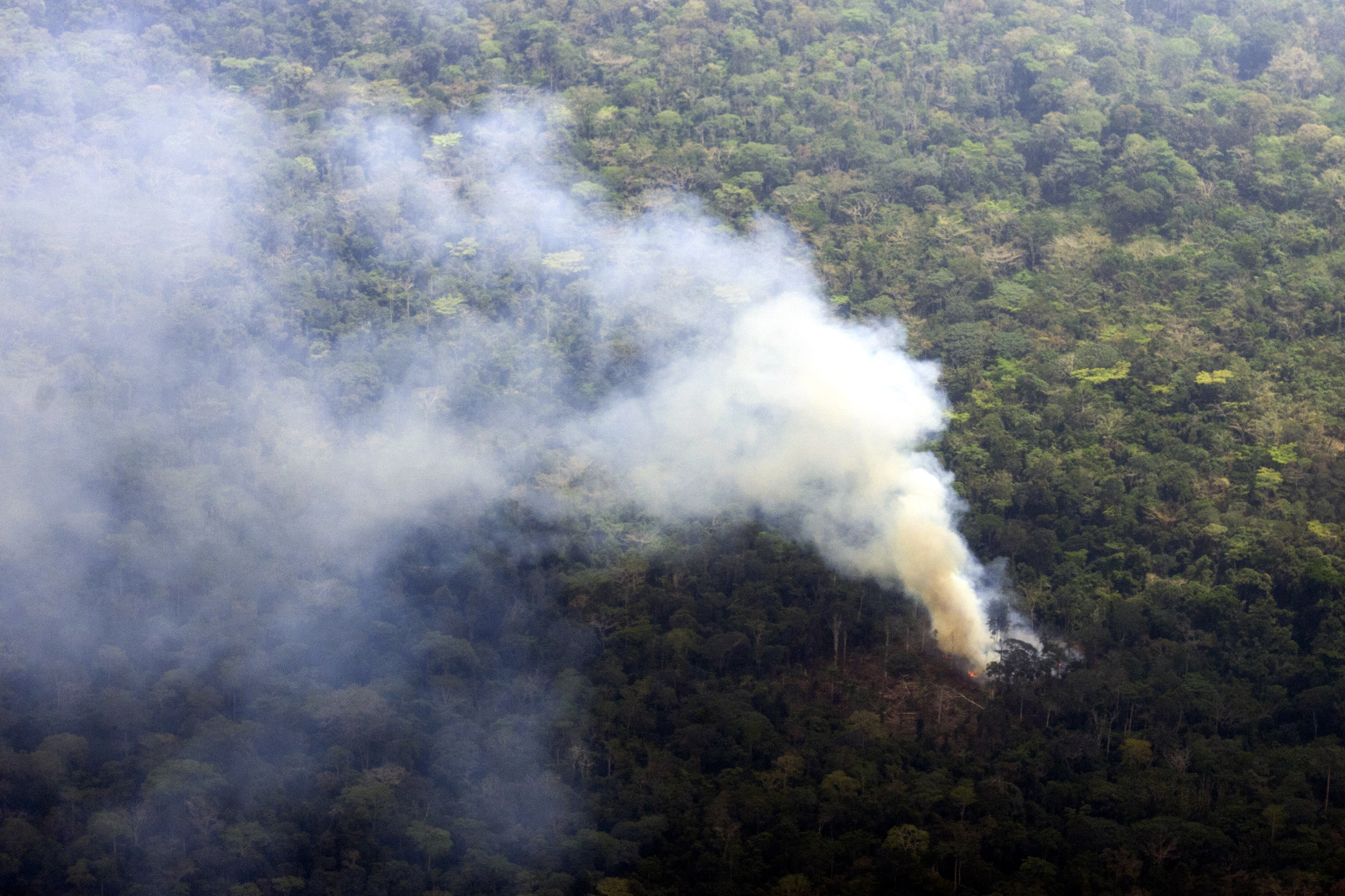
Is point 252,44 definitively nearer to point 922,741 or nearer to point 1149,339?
point 1149,339

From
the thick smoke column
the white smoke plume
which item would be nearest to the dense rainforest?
the white smoke plume

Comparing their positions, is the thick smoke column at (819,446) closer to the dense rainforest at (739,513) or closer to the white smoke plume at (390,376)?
the white smoke plume at (390,376)

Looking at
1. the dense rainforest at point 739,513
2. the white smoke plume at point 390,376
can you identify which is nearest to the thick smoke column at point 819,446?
the white smoke plume at point 390,376

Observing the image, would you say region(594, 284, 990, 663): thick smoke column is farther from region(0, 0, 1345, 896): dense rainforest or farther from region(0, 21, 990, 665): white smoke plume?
region(0, 0, 1345, 896): dense rainforest

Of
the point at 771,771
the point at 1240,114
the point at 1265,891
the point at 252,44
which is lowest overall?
the point at 1265,891

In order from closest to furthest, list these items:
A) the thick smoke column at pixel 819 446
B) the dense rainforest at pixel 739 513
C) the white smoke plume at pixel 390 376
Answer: the dense rainforest at pixel 739 513
the thick smoke column at pixel 819 446
the white smoke plume at pixel 390 376

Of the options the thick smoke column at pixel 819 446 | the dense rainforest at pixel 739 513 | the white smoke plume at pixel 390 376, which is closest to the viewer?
the dense rainforest at pixel 739 513

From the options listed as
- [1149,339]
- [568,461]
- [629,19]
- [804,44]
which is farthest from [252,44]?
[1149,339]
